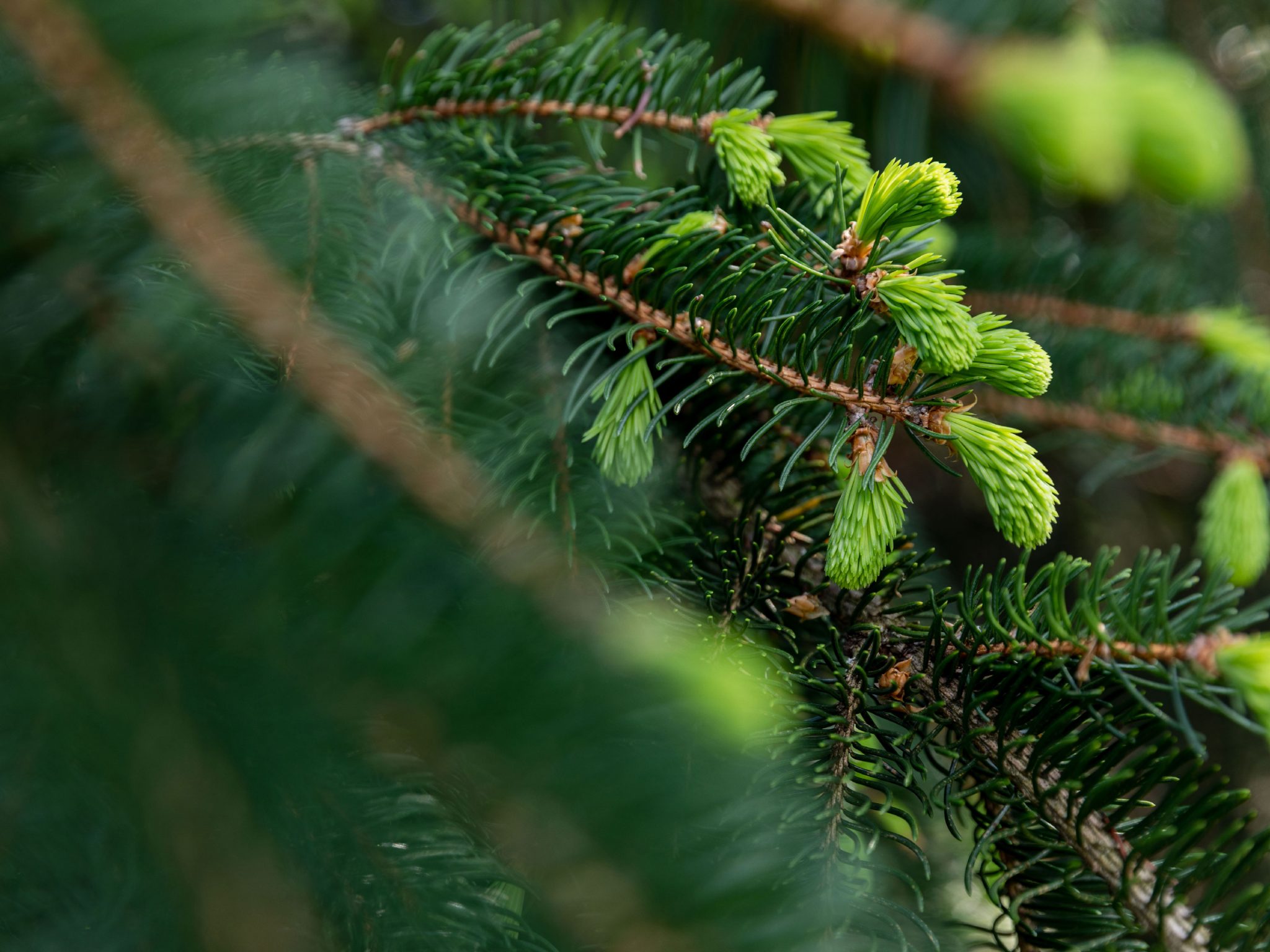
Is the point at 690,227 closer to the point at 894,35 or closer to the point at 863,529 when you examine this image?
the point at 863,529

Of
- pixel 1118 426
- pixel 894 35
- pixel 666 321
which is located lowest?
pixel 1118 426

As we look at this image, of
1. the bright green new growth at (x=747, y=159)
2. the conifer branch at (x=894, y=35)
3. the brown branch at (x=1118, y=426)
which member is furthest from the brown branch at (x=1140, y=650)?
the conifer branch at (x=894, y=35)

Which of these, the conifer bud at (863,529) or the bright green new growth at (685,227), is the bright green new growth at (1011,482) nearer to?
the conifer bud at (863,529)

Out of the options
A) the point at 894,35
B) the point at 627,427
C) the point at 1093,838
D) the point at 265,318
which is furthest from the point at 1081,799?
the point at 894,35

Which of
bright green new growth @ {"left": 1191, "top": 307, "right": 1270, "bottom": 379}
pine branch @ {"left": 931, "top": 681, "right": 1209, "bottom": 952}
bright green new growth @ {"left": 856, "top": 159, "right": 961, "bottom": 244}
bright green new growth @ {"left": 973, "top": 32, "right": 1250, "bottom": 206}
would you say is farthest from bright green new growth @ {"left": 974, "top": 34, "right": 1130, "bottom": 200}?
pine branch @ {"left": 931, "top": 681, "right": 1209, "bottom": 952}

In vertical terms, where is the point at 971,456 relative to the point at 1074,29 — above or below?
below

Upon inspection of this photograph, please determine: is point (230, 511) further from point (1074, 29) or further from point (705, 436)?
point (1074, 29)

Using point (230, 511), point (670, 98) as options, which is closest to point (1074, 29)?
point (670, 98)
